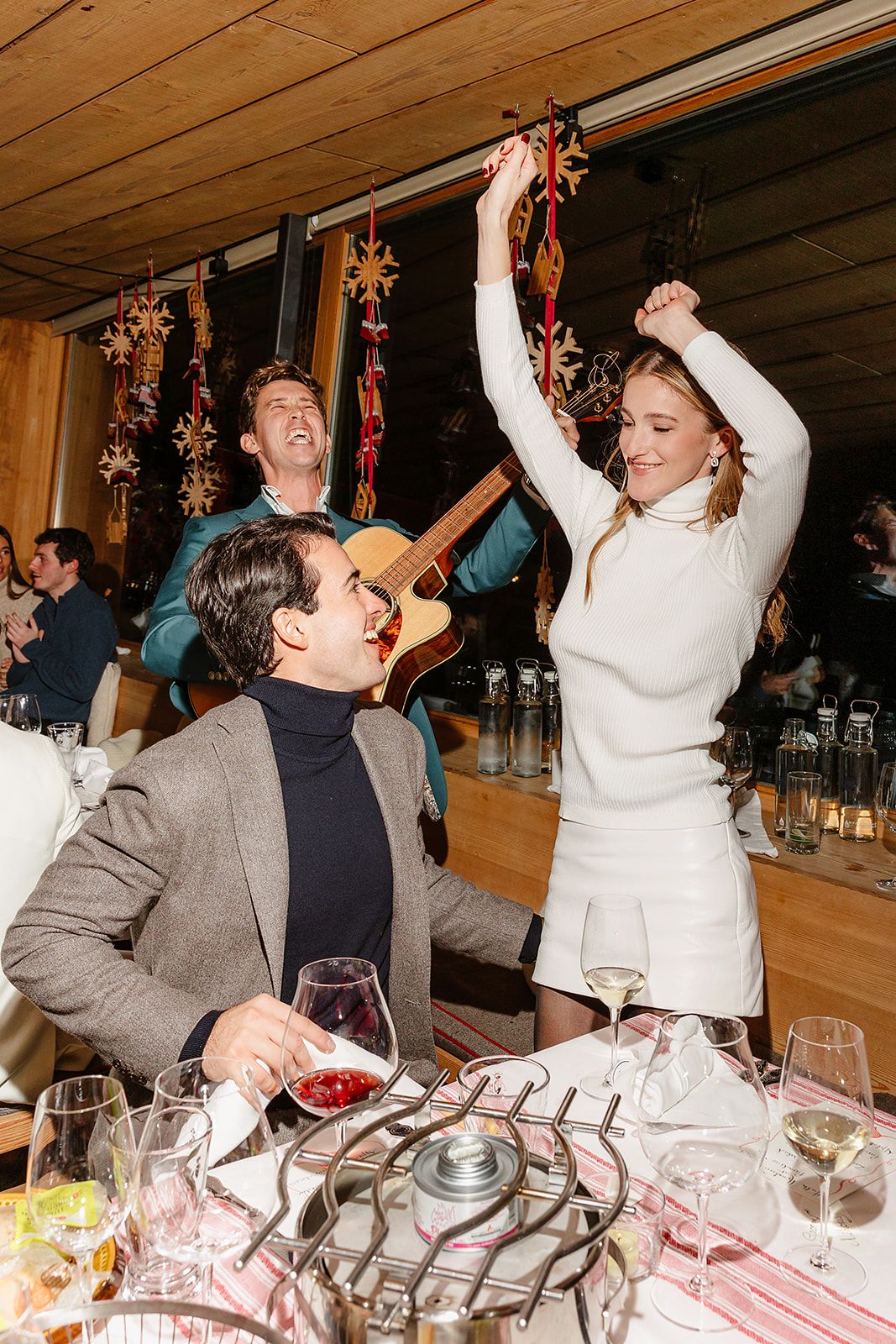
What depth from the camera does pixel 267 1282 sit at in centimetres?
86

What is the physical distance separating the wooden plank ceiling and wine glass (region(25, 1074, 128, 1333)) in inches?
91.1

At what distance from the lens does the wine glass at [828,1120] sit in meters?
0.90

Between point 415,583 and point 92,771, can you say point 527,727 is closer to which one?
point 415,583

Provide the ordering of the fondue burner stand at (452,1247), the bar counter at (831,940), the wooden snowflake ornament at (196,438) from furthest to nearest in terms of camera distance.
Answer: the wooden snowflake ornament at (196,438), the bar counter at (831,940), the fondue burner stand at (452,1247)

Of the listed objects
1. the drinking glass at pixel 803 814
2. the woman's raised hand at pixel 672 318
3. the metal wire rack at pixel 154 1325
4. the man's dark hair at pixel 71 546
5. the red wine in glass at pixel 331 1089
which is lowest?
the metal wire rack at pixel 154 1325

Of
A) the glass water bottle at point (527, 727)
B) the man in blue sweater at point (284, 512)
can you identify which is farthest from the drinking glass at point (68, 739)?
the glass water bottle at point (527, 727)

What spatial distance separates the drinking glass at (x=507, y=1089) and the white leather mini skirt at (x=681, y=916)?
637 mm

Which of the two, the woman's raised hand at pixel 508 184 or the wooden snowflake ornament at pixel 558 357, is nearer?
the woman's raised hand at pixel 508 184

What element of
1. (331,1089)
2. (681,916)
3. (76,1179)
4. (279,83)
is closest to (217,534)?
(279,83)

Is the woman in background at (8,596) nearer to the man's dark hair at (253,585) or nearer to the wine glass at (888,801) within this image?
the man's dark hair at (253,585)

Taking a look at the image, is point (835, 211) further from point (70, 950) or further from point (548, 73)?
point (70, 950)

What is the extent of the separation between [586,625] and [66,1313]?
48.8 inches

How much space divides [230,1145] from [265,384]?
2.14m

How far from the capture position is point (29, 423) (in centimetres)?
610
